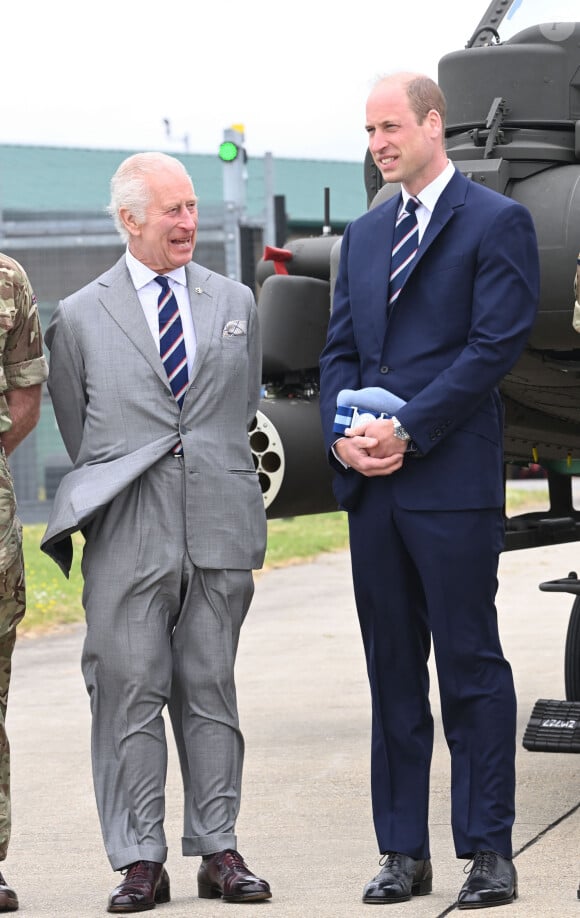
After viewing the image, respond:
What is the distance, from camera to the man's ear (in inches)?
179

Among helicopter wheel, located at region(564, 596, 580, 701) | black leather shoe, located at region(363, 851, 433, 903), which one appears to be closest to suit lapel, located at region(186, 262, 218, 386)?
black leather shoe, located at region(363, 851, 433, 903)

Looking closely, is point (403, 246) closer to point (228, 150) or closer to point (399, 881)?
point (399, 881)

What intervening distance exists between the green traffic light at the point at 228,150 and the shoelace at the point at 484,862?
1199 centimetres

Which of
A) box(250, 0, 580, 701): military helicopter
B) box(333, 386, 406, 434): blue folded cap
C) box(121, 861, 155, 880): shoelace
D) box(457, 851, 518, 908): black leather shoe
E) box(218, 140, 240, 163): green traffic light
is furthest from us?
box(218, 140, 240, 163): green traffic light

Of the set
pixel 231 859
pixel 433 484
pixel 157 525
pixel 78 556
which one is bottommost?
pixel 78 556

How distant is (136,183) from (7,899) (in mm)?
1853

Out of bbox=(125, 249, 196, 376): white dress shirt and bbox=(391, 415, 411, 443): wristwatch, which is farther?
bbox=(125, 249, 196, 376): white dress shirt

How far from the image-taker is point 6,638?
15.2 feet

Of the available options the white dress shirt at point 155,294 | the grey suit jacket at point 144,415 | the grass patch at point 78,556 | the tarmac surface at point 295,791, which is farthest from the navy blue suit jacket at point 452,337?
the grass patch at point 78,556

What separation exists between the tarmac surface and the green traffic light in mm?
5895

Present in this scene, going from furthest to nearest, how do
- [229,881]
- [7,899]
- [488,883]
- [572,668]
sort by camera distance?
[572,668]
[7,899]
[229,881]
[488,883]

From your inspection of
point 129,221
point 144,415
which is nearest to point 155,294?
point 129,221

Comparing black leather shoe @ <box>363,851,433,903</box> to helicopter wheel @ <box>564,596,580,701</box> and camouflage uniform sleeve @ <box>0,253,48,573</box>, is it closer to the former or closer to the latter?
camouflage uniform sleeve @ <box>0,253,48,573</box>

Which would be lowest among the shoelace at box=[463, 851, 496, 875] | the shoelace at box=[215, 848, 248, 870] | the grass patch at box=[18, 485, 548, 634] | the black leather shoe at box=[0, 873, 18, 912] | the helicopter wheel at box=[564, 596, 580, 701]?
the grass patch at box=[18, 485, 548, 634]
